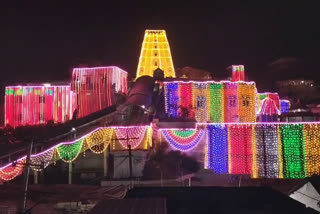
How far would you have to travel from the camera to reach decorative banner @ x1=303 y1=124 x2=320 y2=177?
34.2 m

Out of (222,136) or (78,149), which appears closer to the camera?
(78,149)

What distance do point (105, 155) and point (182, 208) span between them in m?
20.5

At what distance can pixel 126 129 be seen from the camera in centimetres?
2997

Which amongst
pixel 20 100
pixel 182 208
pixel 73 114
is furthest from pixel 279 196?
pixel 20 100

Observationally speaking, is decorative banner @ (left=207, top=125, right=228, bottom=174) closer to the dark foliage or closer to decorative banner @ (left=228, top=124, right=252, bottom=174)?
decorative banner @ (left=228, top=124, right=252, bottom=174)

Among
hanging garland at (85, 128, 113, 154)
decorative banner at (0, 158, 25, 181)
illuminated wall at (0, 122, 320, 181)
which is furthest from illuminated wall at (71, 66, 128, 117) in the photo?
decorative banner at (0, 158, 25, 181)

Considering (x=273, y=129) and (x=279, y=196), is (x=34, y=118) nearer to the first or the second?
(x=273, y=129)

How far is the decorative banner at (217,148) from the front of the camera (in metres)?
33.1

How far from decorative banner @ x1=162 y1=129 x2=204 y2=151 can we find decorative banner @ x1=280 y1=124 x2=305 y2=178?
20.0 ft

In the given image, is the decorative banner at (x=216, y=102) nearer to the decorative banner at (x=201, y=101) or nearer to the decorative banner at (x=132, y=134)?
the decorative banner at (x=201, y=101)

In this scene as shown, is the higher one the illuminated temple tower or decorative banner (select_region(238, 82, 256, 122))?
the illuminated temple tower

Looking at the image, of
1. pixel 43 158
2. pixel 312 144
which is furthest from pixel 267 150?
pixel 43 158

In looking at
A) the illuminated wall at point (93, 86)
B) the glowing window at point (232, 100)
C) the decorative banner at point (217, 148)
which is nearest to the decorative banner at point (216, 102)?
the glowing window at point (232, 100)

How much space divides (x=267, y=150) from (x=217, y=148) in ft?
11.2
